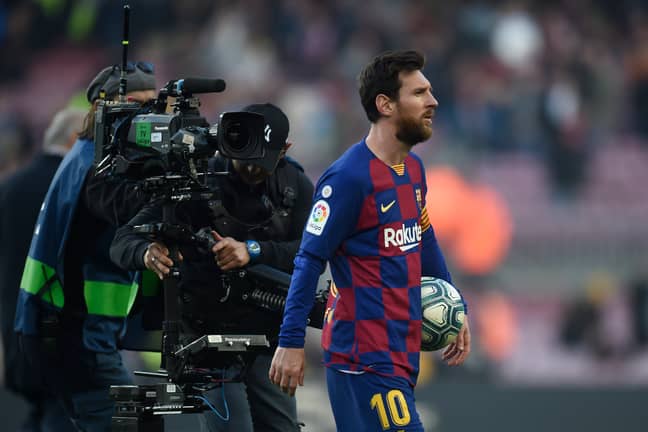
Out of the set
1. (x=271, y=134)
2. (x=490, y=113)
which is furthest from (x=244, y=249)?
Result: (x=490, y=113)

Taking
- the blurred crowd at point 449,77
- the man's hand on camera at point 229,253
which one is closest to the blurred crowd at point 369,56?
the blurred crowd at point 449,77

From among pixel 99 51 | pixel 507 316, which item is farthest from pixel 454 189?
pixel 99 51

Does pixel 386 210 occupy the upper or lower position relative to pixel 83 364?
upper

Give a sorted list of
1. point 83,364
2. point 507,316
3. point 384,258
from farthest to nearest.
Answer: point 507,316, point 83,364, point 384,258

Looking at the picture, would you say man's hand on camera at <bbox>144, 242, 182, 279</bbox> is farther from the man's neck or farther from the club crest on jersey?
the man's neck

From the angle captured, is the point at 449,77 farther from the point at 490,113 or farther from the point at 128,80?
the point at 128,80

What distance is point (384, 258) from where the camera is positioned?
4441 millimetres

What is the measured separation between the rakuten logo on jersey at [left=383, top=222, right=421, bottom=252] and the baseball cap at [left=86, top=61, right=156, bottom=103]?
A: 1.56 metres

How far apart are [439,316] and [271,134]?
1.02 meters

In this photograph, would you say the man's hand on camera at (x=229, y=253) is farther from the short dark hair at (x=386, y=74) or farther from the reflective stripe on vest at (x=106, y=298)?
the short dark hair at (x=386, y=74)

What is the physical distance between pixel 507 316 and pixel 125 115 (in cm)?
777

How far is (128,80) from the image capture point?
215 inches

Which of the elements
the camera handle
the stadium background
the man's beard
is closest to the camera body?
the camera handle

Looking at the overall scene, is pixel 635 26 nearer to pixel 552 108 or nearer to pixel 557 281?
pixel 552 108
